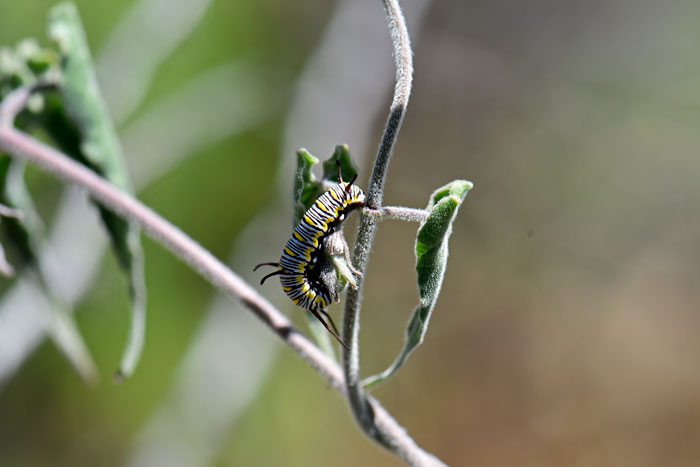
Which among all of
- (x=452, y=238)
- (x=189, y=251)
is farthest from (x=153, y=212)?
(x=452, y=238)

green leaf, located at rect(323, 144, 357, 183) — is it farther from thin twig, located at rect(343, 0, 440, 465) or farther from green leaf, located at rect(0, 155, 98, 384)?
green leaf, located at rect(0, 155, 98, 384)

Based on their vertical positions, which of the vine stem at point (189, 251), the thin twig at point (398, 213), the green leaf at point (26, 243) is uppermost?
the thin twig at point (398, 213)

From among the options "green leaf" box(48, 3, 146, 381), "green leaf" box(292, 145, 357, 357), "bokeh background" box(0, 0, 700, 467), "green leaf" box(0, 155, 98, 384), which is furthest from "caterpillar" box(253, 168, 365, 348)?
"bokeh background" box(0, 0, 700, 467)

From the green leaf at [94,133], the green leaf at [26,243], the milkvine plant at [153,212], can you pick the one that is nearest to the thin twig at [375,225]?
the milkvine plant at [153,212]

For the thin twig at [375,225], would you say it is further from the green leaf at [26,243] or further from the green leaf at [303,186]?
the green leaf at [26,243]

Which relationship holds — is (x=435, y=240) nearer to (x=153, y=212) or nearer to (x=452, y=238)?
(x=153, y=212)

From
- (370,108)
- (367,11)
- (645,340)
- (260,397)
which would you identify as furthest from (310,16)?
(645,340)

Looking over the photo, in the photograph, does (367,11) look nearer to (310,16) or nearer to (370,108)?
(370,108)
